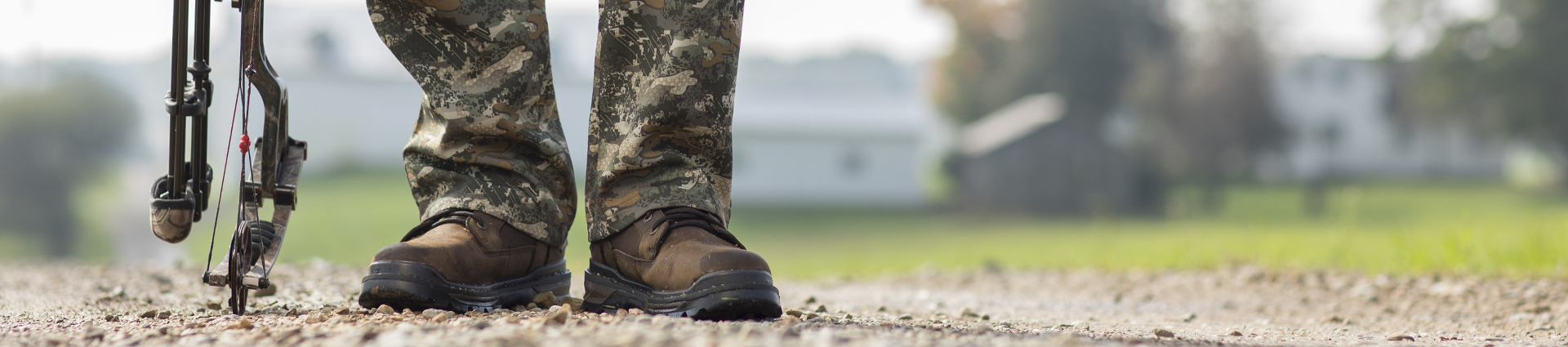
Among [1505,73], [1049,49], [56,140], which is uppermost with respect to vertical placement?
[1049,49]

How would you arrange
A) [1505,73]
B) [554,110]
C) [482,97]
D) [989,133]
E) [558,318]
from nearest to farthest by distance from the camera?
1. [558,318]
2. [482,97]
3. [554,110]
4. [1505,73]
5. [989,133]

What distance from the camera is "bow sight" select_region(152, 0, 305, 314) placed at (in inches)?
64.5

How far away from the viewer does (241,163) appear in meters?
1.67

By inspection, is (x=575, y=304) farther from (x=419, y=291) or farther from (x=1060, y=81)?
(x=1060, y=81)

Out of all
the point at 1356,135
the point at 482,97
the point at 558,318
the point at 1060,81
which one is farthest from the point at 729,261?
the point at 1356,135

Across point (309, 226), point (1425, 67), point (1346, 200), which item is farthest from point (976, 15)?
point (1346, 200)

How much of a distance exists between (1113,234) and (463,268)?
40.3 feet

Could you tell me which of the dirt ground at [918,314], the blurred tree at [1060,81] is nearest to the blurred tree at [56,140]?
the blurred tree at [1060,81]

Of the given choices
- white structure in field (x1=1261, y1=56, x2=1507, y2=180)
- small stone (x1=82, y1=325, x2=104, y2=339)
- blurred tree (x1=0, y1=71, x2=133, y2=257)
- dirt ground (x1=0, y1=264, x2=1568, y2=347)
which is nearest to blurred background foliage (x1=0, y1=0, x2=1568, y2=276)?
blurred tree (x1=0, y1=71, x2=133, y2=257)

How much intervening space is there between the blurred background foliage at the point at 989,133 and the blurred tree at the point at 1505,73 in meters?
0.07

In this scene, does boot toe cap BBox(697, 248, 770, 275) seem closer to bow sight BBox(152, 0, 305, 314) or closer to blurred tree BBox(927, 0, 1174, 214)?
bow sight BBox(152, 0, 305, 314)

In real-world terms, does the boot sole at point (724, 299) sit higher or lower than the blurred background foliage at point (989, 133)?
lower

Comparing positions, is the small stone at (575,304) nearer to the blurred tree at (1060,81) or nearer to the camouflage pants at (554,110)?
the camouflage pants at (554,110)

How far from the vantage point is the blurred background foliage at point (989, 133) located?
25.8 m
